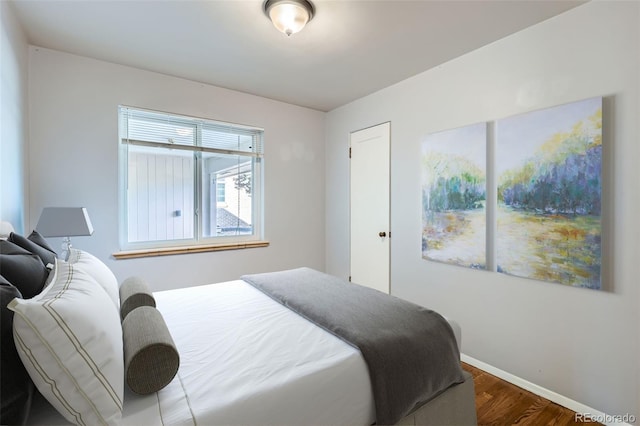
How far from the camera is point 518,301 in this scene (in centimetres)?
222

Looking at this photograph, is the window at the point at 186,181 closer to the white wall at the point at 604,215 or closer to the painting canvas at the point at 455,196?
the white wall at the point at 604,215

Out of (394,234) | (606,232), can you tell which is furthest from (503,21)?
(394,234)

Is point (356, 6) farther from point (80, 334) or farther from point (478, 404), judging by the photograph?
point (478, 404)

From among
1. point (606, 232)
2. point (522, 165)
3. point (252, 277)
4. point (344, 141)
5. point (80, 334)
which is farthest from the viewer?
point (344, 141)

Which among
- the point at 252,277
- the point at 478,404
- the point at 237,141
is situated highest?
the point at 237,141

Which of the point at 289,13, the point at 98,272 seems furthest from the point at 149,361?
the point at 289,13

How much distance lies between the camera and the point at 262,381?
111 centimetres

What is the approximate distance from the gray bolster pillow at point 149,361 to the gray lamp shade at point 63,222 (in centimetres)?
147

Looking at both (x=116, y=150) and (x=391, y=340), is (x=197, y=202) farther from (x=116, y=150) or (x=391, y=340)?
(x=391, y=340)

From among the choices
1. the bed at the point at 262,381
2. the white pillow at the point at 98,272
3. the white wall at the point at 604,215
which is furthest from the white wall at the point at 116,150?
the white wall at the point at 604,215

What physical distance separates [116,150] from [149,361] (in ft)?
7.92

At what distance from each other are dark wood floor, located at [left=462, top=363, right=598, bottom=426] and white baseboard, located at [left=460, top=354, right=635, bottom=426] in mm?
29

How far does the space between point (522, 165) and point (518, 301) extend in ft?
3.23

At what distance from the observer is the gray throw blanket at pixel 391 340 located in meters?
1.27
